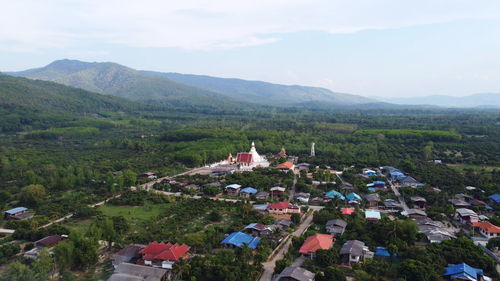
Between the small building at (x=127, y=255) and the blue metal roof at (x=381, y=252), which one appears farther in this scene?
the blue metal roof at (x=381, y=252)

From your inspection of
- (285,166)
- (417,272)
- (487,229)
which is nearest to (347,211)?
(487,229)

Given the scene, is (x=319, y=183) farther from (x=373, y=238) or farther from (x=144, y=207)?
(x=144, y=207)

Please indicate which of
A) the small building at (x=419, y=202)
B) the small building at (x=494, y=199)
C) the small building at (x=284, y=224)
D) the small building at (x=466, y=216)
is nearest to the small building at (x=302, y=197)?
the small building at (x=284, y=224)

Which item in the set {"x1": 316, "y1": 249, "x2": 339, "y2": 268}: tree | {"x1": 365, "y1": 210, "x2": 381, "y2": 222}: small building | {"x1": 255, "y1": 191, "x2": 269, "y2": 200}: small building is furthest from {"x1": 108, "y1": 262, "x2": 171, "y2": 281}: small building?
{"x1": 365, "y1": 210, "x2": 381, "y2": 222}: small building

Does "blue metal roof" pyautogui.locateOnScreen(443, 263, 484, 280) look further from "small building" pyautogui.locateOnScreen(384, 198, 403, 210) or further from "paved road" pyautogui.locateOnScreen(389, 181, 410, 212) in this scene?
"small building" pyautogui.locateOnScreen(384, 198, 403, 210)

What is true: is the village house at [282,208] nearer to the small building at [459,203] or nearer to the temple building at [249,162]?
the small building at [459,203]
